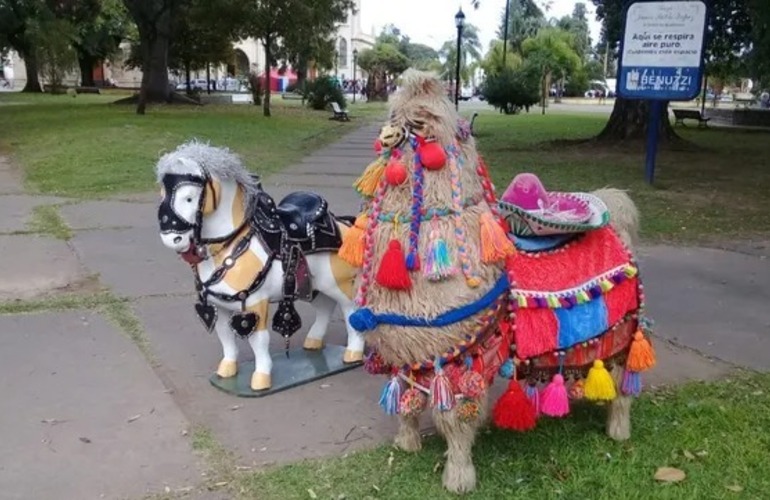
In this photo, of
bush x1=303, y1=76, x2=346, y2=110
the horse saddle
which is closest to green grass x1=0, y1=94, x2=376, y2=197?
bush x1=303, y1=76, x2=346, y2=110

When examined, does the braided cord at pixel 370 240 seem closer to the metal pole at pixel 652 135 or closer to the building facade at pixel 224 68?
the metal pole at pixel 652 135

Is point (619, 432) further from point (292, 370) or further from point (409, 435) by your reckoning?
point (292, 370)

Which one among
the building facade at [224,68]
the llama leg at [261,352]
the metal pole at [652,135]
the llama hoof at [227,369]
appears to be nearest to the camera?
the llama leg at [261,352]

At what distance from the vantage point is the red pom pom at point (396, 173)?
9.66ft

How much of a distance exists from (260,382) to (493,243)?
1755mm

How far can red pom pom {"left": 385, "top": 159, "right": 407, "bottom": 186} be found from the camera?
9.66ft

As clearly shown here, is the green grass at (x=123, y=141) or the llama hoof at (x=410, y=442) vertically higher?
the green grass at (x=123, y=141)

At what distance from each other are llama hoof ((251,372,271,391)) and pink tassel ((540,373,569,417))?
1.56 meters

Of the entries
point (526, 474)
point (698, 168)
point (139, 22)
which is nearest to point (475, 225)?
point (526, 474)

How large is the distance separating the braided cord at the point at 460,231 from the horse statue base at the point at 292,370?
1.64 meters

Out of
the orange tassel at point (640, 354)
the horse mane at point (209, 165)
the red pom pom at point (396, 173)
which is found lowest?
the orange tassel at point (640, 354)

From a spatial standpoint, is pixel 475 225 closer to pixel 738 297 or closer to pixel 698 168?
pixel 738 297

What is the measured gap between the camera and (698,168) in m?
14.1

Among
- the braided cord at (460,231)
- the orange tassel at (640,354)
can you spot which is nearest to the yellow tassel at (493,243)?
the braided cord at (460,231)
